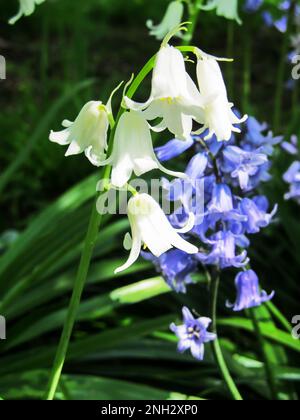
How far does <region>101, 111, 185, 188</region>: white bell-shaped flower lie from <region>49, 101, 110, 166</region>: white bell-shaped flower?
61 mm

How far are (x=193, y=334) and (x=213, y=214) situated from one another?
328mm

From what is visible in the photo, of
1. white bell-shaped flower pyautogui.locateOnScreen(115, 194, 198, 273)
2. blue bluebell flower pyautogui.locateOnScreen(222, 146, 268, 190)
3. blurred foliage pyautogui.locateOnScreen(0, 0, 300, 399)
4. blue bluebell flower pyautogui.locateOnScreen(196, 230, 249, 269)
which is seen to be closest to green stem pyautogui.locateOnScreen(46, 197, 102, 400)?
white bell-shaped flower pyautogui.locateOnScreen(115, 194, 198, 273)

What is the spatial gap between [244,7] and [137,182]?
6.12 feet

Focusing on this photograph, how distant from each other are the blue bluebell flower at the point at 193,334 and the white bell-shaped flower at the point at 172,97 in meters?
0.65

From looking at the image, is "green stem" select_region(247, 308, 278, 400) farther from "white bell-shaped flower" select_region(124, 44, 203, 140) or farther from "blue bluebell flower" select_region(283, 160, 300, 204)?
"white bell-shaped flower" select_region(124, 44, 203, 140)

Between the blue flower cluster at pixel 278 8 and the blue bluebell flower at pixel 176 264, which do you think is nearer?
the blue bluebell flower at pixel 176 264

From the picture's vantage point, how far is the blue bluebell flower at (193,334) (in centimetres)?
200

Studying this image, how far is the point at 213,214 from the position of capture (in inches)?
76.7

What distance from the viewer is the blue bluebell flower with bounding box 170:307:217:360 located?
2.00 metres

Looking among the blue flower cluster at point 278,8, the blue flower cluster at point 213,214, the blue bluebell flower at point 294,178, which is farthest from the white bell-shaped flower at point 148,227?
the blue flower cluster at point 278,8

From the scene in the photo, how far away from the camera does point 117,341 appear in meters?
2.50
